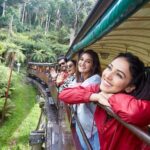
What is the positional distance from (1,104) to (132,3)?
13432 millimetres

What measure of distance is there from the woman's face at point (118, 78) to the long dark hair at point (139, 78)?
26 mm

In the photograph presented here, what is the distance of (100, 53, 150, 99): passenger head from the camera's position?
1823mm

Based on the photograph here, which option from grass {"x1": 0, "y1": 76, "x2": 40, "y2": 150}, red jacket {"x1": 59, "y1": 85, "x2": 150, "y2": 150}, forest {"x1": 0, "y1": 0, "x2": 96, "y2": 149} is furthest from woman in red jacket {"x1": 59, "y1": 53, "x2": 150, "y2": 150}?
forest {"x1": 0, "y1": 0, "x2": 96, "y2": 149}

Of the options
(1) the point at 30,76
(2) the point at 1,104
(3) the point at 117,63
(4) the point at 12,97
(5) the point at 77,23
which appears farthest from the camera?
(5) the point at 77,23

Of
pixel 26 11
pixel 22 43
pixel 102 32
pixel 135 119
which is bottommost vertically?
pixel 135 119

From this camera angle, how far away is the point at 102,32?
2246 mm

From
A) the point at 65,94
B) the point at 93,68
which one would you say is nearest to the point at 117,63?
the point at 65,94

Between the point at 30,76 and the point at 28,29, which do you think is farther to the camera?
the point at 28,29

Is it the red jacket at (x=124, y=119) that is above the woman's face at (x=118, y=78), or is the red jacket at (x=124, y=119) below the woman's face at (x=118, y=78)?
below

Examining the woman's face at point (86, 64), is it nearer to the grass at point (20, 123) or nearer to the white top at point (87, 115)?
the white top at point (87, 115)

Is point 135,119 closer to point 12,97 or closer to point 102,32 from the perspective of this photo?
point 102,32

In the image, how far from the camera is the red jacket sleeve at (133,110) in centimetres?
149

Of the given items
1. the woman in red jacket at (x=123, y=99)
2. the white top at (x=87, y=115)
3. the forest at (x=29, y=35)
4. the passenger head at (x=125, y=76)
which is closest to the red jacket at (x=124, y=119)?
the woman in red jacket at (x=123, y=99)

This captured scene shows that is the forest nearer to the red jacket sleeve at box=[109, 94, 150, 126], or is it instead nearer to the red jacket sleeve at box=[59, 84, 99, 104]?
the red jacket sleeve at box=[59, 84, 99, 104]
